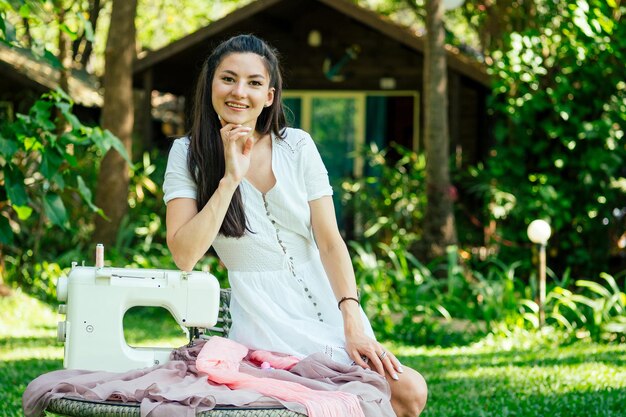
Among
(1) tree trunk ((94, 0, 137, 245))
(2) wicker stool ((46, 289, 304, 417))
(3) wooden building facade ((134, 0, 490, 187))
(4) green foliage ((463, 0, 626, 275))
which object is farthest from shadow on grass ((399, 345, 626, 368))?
(3) wooden building facade ((134, 0, 490, 187))

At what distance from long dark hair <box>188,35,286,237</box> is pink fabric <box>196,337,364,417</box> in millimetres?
395

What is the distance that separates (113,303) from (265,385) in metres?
0.54

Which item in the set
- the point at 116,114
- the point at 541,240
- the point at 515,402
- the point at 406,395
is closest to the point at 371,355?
the point at 406,395

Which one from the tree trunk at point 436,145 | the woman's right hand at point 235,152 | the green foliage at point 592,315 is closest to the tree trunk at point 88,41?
the tree trunk at point 436,145

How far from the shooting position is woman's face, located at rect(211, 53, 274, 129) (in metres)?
3.10

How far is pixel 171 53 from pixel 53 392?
10041 millimetres

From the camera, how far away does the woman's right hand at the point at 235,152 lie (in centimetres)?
296

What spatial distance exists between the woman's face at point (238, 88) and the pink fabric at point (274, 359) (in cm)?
72

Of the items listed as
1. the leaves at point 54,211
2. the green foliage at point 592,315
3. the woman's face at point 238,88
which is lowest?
the green foliage at point 592,315

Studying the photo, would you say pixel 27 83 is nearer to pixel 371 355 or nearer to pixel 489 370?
pixel 489 370

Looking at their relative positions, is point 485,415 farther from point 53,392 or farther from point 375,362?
point 53,392

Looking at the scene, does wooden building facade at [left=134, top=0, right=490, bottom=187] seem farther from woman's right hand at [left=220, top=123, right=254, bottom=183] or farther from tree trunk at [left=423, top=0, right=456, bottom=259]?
woman's right hand at [left=220, top=123, right=254, bottom=183]

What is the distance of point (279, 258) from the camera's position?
3172 millimetres

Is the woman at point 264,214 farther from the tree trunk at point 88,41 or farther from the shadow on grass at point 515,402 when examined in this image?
the tree trunk at point 88,41
